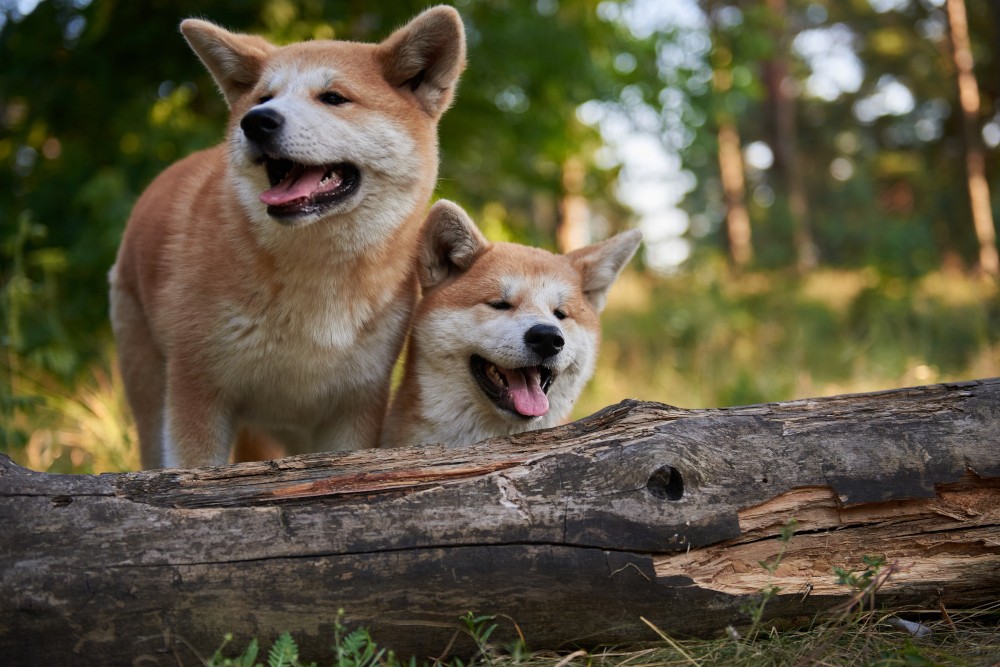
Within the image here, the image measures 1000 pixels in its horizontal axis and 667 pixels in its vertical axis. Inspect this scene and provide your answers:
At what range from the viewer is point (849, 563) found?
283 centimetres

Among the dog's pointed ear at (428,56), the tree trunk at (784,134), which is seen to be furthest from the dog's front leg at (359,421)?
the tree trunk at (784,134)

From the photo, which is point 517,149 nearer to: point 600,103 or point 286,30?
point 600,103

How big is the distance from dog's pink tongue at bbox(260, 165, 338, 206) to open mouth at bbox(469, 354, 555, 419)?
1.02 metres

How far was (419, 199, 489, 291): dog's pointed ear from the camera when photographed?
3.97m

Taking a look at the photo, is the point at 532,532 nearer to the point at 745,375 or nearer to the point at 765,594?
the point at 765,594

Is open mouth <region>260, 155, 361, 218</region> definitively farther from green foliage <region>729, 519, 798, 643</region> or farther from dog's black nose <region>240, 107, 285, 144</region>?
green foliage <region>729, 519, 798, 643</region>

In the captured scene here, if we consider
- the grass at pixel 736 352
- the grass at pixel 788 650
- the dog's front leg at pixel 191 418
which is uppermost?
the dog's front leg at pixel 191 418

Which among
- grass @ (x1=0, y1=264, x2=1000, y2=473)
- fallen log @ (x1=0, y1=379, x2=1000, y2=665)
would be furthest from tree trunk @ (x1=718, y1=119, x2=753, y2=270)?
fallen log @ (x1=0, y1=379, x2=1000, y2=665)

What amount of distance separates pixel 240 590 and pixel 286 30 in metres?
5.87

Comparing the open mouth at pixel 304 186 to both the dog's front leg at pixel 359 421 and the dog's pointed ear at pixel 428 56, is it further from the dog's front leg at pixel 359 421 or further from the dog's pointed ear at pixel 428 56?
the dog's front leg at pixel 359 421

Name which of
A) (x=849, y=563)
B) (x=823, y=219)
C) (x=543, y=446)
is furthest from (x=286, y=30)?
(x=823, y=219)

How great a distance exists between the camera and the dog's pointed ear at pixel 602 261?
14.2 feet

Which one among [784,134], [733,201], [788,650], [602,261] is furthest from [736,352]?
[784,134]

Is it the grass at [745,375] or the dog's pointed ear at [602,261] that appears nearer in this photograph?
the grass at [745,375]
